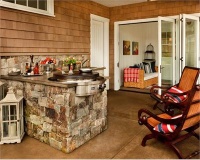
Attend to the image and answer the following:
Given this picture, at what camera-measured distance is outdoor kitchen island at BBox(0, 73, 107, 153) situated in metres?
2.64

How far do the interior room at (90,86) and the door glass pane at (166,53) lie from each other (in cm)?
3

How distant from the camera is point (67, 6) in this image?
4.95 meters

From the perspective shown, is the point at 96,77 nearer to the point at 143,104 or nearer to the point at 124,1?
the point at 143,104

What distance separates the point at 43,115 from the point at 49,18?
94.3 inches

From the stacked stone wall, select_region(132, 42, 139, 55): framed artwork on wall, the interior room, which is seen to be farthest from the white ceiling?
the stacked stone wall

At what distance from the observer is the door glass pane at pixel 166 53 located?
5.46 m

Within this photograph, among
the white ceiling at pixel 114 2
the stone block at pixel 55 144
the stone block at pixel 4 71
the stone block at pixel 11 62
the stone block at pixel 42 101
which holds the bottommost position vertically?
the stone block at pixel 55 144

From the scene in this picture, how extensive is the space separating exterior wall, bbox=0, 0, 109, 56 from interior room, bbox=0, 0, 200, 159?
18mm

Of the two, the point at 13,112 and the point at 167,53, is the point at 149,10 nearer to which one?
the point at 167,53

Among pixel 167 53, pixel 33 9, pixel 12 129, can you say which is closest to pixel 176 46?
pixel 167 53

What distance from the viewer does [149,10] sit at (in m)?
6.00

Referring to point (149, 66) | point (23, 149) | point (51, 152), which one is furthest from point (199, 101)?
point (149, 66)

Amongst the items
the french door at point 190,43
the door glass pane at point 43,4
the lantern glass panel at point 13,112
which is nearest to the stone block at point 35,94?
the lantern glass panel at point 13,112

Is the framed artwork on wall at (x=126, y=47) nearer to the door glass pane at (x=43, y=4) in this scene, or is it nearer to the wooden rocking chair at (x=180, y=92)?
the wooden rocking chair at (x=180, y=92)
